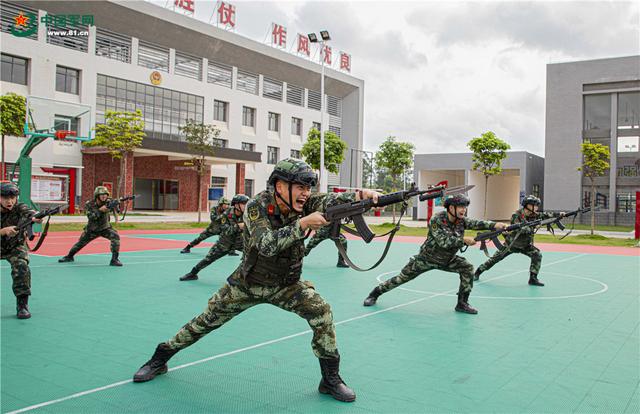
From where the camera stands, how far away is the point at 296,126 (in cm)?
5619

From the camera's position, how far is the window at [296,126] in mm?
55669

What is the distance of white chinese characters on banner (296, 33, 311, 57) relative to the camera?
2083 inches

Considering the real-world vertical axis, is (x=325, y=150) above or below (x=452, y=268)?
above

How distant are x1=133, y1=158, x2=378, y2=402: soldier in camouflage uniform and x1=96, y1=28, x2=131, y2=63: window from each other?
38.3 m

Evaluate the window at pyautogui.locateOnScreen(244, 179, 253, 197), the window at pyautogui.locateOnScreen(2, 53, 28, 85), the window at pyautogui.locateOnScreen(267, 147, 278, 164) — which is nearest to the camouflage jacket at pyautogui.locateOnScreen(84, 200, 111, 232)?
the window at pyautogui.locateOnScreen(2, 53, 28, 85)

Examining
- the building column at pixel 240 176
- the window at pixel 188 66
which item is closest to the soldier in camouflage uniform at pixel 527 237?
the building column at pixel 240 176

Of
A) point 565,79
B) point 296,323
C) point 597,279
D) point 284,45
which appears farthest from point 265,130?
point 296,323

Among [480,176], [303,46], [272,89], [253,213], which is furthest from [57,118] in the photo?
[480,176]

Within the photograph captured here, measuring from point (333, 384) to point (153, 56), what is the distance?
42.1 m

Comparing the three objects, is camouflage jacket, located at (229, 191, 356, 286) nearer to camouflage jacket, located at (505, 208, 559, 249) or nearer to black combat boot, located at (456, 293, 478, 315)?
black combat boot, located at (456, 293, 478, 315)

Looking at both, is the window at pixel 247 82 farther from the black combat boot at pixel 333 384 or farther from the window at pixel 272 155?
the black combat boot at pixel 333 384

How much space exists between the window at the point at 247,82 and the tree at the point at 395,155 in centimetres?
1982

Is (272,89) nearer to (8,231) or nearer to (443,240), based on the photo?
(443,240)

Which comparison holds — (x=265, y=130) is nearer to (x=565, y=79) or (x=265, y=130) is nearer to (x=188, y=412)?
(x=565, y=79)
